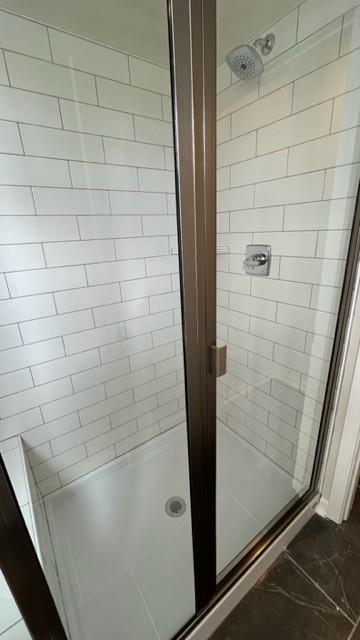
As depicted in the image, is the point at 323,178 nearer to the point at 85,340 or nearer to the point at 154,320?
the point at 154,320

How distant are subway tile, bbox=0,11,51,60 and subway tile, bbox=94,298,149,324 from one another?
104 centimetres

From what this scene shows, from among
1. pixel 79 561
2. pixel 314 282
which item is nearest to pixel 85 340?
pixel 79 561

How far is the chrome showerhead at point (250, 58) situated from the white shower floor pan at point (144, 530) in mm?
1259

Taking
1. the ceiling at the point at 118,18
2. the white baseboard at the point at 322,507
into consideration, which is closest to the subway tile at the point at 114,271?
the ceiling at the point at 118,18

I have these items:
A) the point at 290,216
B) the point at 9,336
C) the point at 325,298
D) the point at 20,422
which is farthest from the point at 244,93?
the point at 20,422

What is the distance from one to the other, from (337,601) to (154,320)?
1.45 metres

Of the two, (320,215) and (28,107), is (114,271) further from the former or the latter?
(320,215)

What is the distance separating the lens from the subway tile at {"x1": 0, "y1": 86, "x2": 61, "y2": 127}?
0.99m

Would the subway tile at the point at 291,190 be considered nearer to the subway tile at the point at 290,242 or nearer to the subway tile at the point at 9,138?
the subway tile at the point at 290,242

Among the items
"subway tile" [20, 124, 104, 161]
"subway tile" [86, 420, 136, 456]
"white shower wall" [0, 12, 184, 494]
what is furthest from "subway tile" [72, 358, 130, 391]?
"subway tile" [20, 124, 104, 161]

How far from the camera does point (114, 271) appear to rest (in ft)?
4.51

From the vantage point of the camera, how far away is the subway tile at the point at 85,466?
1.46m

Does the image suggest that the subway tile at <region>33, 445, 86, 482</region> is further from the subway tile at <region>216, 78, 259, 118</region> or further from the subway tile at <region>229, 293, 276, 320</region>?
the subway tile at <region>216, 78, 259, 118</region>

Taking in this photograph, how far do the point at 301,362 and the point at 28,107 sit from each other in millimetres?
1595
